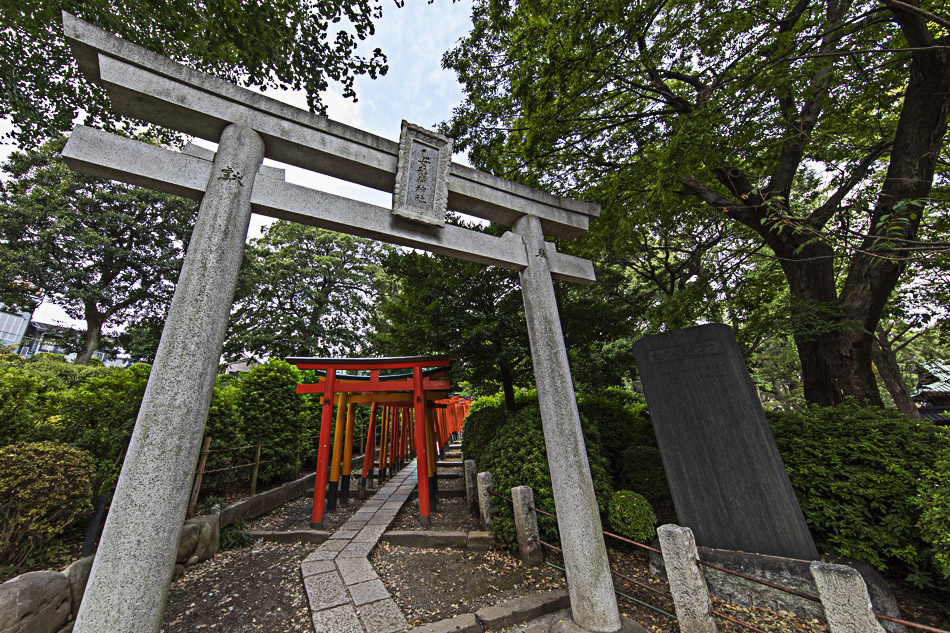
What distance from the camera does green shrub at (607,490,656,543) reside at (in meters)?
4.24

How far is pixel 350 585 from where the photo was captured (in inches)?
152

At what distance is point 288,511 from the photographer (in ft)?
22.0

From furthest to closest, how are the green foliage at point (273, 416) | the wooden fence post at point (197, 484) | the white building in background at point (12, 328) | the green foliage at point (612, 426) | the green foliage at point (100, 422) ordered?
the white building in background at point (12, 328), the green foliage at point (273, 416), the green foliage at point (612, 426), the wooden fence post at point (197, 484), the green foliage at point (100, 422)

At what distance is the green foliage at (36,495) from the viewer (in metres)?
3.09

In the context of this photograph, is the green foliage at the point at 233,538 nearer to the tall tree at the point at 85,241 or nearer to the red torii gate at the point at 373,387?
the red torii gate at the point at 373,387

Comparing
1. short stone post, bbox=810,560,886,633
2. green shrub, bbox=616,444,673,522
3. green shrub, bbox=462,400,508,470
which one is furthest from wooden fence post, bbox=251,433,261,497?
short stone post, bbox=810,560,886,633

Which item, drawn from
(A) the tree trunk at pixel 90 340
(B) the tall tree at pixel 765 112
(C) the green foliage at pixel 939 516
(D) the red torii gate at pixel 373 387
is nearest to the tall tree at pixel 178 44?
(B) the tall tree at pixel 765 112

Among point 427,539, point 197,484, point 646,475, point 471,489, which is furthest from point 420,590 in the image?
point 646,475

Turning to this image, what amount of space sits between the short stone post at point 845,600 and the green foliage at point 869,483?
166 centimetres

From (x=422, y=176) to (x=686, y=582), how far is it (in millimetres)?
4375

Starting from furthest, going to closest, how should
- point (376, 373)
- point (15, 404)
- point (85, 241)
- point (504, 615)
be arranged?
point (85, 241)
point (376, 373)
point (15, 404)
point (504, 615)

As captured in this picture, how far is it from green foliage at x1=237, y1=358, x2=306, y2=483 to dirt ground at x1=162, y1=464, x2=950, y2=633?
2.27 meters

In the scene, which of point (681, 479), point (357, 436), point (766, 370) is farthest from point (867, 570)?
point (766, 370)

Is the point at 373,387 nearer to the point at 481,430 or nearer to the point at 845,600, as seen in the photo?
the point at 481,430
